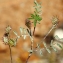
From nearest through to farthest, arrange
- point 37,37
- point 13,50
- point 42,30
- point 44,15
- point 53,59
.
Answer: point 53,59 < point 13,50 < point 37,37 < point 42,30 < point 44,15

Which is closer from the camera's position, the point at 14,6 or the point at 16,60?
the point at 16,60

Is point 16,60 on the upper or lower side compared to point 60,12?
lower

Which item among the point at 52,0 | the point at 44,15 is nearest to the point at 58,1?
the point at 52,0

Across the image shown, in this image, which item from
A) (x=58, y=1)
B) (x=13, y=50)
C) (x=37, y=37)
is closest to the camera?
(x=13, y=50)

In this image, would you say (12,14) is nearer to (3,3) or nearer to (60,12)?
(3,3)

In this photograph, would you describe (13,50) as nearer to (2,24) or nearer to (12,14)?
(2,24)

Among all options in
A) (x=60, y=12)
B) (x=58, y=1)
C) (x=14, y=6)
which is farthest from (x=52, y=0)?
(x=14, y=6)
